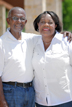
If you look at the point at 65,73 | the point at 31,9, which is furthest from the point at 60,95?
the point at 31,9

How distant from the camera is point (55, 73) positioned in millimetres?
2535

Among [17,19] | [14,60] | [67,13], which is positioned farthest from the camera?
[67,13]

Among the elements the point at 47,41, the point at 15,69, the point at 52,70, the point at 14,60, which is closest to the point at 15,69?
the point at 15,69

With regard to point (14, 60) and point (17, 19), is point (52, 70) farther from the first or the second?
point (17, 19)

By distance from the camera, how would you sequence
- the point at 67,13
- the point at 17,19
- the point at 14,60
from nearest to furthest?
the point at 14,60, the point at 17,19, the point at 67,13

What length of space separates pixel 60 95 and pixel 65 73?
29 centimetres

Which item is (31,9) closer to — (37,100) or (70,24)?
(37,100)

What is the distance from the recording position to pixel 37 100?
272cm

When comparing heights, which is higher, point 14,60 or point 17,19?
point 17,19

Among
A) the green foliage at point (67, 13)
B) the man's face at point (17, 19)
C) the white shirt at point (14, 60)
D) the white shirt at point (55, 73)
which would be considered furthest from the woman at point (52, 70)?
the green foliage at point (67, 13)

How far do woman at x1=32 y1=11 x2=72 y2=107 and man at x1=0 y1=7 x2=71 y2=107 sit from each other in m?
0.12

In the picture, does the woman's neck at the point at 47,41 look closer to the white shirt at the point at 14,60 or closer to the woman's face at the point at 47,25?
the woman's face at the point at 47,25

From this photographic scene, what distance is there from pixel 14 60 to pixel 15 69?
12 centimetres

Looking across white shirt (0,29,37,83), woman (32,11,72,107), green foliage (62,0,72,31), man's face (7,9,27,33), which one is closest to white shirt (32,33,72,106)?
woman (32,11,72,107)
